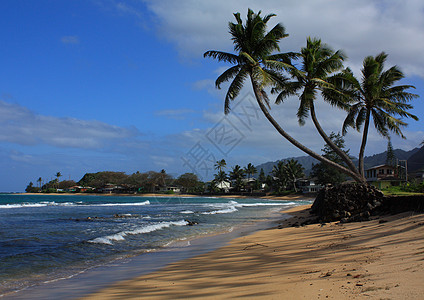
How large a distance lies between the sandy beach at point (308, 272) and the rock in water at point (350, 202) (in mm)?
4047

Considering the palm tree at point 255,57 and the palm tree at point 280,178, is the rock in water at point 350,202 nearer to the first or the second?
the palm tree at point 255,57

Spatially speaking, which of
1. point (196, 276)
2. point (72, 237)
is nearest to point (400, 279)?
point (196, 276)

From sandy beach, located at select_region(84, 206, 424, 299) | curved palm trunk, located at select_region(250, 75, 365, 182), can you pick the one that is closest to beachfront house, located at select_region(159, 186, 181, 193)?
curved palm trunk, located at select_region(250, 75, 365, 182)

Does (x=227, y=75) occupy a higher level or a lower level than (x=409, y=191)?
higher

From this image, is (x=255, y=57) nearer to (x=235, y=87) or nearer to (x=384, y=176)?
(x=235, y=87)

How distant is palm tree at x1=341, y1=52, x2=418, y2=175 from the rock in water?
12.0 ft

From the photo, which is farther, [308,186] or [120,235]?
[308,186]

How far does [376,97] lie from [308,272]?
49.8 feet

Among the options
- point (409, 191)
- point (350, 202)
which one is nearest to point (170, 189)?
point (409, 191)

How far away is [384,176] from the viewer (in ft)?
152

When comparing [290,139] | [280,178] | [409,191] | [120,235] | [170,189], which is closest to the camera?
[120,235]

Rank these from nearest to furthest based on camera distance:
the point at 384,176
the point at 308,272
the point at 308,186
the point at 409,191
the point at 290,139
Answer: the point at 308,272, the point at 290,139, the point at 409,191, the point at 384,176, the point at 308,186

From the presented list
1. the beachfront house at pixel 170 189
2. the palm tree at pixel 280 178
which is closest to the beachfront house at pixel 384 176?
the palm tree at pixel 280 178

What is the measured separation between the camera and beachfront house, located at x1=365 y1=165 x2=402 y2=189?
44.4m
